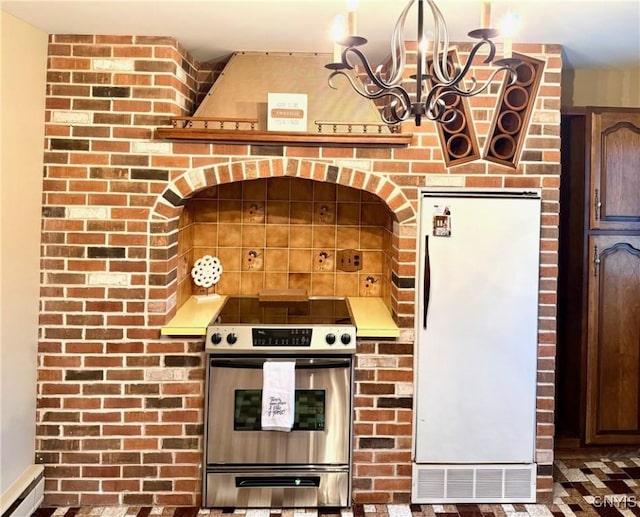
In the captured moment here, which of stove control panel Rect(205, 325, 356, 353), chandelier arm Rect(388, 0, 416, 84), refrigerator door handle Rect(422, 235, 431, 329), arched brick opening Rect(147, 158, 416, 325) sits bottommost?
stove control panel Rect(205, 325, 356, 353)

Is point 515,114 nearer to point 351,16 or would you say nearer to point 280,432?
point 351,16

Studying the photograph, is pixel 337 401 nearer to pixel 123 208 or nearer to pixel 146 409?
pixel 146 409

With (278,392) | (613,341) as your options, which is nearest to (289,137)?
(278,392)

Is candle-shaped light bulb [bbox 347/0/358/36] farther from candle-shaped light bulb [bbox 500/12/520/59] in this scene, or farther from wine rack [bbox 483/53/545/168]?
wine rack [bbox 483/53/545/168]

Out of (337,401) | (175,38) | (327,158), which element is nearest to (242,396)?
(337,401)

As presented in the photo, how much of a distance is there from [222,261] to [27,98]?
1453 mm

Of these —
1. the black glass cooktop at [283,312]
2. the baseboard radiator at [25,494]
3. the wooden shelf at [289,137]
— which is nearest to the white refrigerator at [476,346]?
the wooden shelf at [289,137]

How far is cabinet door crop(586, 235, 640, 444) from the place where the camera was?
3443 mm

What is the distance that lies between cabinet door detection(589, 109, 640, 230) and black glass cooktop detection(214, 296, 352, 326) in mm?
1586

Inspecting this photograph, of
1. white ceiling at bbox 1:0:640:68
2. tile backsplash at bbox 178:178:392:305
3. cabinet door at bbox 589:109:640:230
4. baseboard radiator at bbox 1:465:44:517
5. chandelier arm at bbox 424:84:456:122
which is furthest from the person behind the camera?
tile backsplash at bbox 178:178:392:305

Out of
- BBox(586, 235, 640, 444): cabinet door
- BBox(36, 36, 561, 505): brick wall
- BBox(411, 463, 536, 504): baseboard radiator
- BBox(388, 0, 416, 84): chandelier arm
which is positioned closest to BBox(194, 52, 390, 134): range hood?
BBox(36, 36, 561, 505): brick wall

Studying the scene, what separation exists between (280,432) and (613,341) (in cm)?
205

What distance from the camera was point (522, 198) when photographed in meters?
3.03

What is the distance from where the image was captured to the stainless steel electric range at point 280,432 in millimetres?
2975
